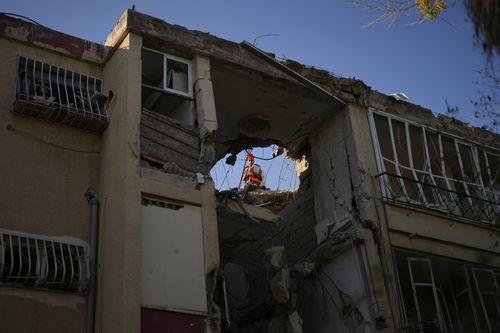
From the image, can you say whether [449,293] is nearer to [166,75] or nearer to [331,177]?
[331,177]

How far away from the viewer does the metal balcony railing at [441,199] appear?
13.1 m

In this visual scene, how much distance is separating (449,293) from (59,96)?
7654 millimetres

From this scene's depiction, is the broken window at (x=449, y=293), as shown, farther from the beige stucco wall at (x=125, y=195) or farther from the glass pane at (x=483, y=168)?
the beige stucco wall at (x=125, y=195)

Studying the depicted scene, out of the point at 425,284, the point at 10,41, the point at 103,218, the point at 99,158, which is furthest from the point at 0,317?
the point at 425,284

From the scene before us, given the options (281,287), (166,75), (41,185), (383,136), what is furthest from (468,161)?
(41,185)

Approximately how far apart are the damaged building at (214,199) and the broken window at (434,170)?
39 millimetres

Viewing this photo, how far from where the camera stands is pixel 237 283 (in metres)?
14.1

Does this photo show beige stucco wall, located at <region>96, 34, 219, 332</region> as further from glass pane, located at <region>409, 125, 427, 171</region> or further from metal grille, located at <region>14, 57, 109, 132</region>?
glass pane, located at <region>409, 125, 427, 171</region>

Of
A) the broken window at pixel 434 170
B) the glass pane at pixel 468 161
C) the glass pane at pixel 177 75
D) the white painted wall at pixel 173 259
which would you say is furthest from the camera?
the glass pane at pixel 468 161

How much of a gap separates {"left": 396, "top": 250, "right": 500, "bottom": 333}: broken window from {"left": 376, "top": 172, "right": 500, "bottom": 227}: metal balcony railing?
1034 millimetres

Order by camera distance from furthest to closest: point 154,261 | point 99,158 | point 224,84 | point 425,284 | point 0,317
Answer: point 224,84 → point 425,284 → point 99,158 → point 154,261 → point 0,317

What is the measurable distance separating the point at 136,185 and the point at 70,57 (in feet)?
10.3

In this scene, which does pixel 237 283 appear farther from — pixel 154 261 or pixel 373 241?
pixel 154 261

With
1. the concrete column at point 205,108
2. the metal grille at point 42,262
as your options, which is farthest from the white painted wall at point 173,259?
the concrete column at point 205,108
